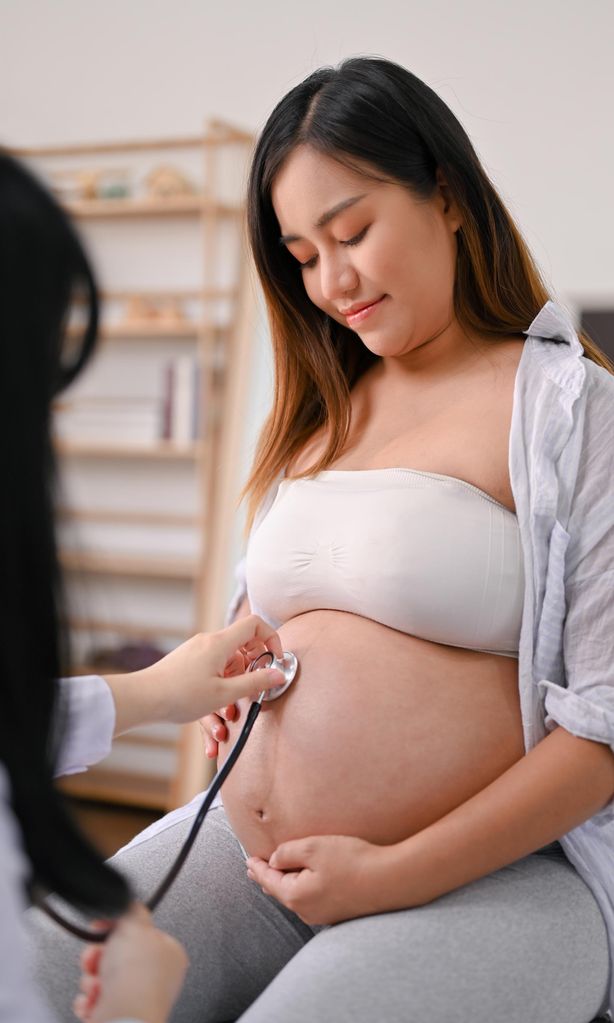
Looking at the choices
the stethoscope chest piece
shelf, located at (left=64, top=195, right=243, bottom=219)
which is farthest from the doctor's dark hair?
shelf, located at (left=64, top=195, right=243, bottom=219)

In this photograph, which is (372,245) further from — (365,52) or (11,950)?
(365,52)

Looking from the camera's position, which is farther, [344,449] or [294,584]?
[344,449]

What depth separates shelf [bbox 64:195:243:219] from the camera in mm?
3670

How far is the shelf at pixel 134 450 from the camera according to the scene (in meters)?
3.73

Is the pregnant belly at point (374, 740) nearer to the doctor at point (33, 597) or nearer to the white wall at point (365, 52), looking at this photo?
the doctor at point (33, 597)

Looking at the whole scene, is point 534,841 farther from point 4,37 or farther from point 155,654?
point 4,37

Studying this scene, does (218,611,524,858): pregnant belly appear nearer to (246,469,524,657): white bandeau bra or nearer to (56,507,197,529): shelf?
(246,469,524,657): white bandeau bra

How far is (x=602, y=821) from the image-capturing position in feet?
4.04

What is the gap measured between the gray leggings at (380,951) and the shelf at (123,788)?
2551mm

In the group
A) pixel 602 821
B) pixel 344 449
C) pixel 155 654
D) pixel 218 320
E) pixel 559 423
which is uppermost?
pixel 559 423

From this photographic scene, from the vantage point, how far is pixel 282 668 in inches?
50.2

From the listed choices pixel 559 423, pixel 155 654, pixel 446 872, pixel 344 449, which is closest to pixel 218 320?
pixel 155 654

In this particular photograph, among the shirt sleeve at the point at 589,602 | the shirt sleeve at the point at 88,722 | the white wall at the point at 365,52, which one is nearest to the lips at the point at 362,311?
the shirt sleeve at the point at 589,602

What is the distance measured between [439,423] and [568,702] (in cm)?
41
